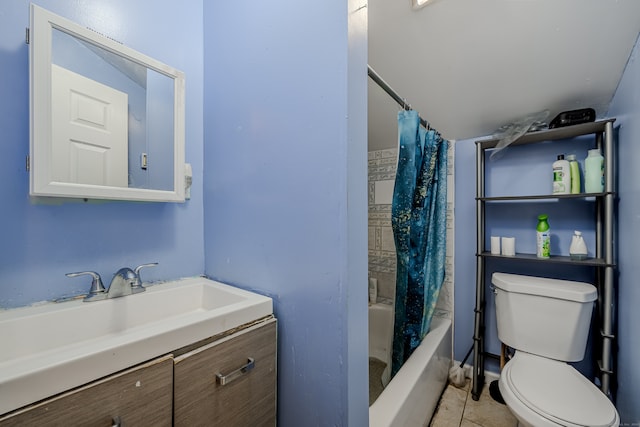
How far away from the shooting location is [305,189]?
820mm

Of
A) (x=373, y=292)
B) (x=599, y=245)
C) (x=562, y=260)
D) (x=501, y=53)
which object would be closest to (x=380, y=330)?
(x=373, y=292)

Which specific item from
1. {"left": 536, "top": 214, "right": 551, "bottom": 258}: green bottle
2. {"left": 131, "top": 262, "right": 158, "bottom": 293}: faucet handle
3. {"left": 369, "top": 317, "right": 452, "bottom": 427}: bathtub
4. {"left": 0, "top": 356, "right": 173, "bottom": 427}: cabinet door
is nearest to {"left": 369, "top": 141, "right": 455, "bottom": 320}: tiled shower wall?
{"left": 369, "top": 317, "right": 452, "bottom": 427}: bathtub

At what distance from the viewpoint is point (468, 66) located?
4.09ft

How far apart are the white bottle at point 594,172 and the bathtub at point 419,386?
4.05 feet

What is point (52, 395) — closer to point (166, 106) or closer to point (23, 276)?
point (23, 276)

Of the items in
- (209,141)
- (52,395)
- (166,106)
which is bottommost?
(52,395)

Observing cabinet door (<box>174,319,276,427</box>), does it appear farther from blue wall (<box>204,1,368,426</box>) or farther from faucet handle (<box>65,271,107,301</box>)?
faucet handle (<box>65,271,107,301</box>)

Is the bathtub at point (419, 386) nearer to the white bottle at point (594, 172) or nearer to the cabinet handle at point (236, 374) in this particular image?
the cabinet handle at point (236, 374)

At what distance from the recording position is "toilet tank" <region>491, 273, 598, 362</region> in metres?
1.42

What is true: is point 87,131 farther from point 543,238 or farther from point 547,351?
point 547,351

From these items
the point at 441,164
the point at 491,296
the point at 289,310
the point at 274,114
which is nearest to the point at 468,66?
the point at 441,164

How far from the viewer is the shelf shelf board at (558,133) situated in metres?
1.41

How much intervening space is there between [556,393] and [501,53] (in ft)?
5.21

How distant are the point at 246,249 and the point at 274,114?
513 mm
